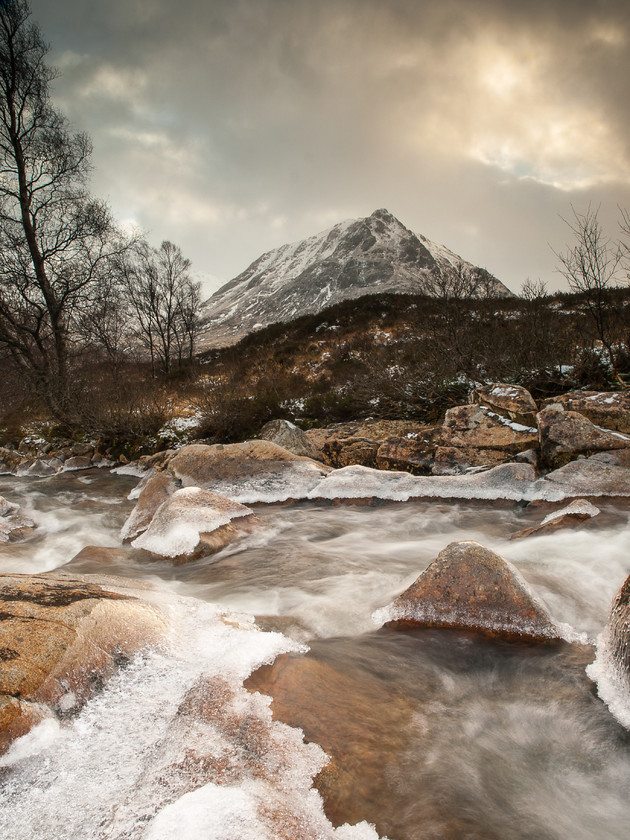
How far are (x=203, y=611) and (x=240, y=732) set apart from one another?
3.38 feet

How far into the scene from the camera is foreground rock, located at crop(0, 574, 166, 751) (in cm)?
157

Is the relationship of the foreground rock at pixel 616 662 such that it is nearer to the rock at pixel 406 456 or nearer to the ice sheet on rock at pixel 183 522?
the ice sheet on rock at pixel 183 522

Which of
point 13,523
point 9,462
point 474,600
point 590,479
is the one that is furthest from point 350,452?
point 9,462

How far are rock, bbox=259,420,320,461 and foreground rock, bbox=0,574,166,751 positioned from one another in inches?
232

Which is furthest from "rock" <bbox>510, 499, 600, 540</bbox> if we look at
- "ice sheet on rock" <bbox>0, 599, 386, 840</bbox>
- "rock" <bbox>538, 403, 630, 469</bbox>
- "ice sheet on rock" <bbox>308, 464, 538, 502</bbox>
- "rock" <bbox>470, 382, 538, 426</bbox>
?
"ice sheet on rock" <bbox>0, 599, 386, 840</bbox>

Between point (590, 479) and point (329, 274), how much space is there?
12824 cm

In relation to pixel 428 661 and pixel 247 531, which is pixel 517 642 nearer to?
pixel 428 661

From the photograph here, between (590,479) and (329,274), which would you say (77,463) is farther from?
(329,274)

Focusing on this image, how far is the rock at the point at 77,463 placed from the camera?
1115 cm

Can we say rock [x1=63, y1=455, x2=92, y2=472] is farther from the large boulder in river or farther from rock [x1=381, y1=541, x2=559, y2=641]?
rock [x1=381, y1=541, x2=559, y2=641]

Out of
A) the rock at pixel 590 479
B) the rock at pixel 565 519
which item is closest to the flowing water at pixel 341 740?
the rock at pixel 565 519

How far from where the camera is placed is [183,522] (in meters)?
4.33

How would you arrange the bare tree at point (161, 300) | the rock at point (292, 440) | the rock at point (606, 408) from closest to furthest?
the rock at point (606, 408)
the rock at point (292, 440)
the bare tree at point (161, 300)

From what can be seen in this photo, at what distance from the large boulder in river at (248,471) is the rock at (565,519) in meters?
3.12
